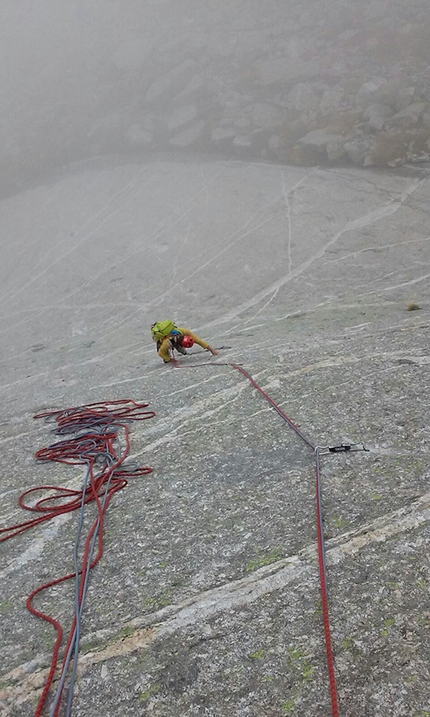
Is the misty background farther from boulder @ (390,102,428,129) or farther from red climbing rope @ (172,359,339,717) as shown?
red climbing rope @ (172,359,339,717)

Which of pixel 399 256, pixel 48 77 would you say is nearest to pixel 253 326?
pixel 399 256

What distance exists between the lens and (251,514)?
197 inches

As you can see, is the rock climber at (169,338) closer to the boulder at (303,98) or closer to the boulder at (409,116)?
the boulder at (409,116)

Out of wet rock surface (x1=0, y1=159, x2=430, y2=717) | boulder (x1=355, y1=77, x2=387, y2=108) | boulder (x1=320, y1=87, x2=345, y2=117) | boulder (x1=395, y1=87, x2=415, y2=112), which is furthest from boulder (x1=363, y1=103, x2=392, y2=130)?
wet rock surface (x1=0, y1=159, x2=430, y2=717)

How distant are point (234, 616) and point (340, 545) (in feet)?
3.47

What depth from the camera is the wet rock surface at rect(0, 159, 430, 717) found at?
3434 mm

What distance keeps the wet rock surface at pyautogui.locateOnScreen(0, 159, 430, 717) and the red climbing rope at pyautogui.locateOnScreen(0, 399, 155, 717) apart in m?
0.12

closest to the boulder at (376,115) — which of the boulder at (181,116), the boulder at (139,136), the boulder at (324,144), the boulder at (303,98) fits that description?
the boulder at (324,144)

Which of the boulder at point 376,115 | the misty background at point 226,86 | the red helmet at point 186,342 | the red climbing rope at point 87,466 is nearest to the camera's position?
the red climbing rope at point 87,466

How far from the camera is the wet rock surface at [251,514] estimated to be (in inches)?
135

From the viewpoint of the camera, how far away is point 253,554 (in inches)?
175

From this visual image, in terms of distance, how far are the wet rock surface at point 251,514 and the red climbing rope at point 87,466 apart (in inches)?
4.6

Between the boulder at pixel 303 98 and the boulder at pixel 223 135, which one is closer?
the boulder at pixel 303 98

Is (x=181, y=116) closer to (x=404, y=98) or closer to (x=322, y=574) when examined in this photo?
(x=404, y=98)
